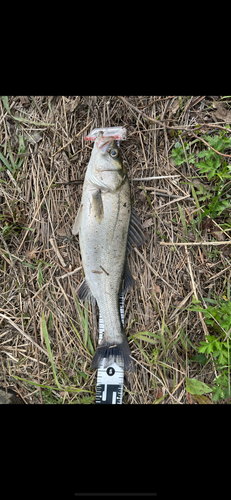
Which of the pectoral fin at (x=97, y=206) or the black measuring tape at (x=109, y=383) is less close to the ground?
the pectoral fin at (x=97, y=206)

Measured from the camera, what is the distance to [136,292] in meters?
3.46

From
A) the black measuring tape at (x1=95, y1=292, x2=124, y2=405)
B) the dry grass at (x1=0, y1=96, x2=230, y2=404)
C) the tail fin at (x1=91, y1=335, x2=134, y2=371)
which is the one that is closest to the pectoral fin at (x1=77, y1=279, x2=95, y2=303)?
the dry grass at (x1=0, y1=96, x2=230, y2=404)

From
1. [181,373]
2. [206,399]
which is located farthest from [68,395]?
[206,399]

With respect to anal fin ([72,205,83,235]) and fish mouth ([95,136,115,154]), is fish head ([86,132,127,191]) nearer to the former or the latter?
fish mouth ([95,136,115,154])

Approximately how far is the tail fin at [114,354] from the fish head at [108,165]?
1766mm

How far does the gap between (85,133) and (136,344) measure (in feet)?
8.61

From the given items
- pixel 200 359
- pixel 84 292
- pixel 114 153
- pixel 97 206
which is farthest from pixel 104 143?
pixel 200 359

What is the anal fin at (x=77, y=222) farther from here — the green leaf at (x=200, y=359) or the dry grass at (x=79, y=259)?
the green leaf at (x=200, y=359)

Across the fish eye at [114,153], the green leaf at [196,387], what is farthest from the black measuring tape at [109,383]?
→ the fish eye at [114,153]

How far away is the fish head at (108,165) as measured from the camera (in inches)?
121

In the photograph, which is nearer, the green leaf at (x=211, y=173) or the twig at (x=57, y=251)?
the green leaf at (x=211, y=173)

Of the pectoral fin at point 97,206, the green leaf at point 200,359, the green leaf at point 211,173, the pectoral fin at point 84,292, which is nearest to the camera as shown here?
the pectoral fin at point 97,206

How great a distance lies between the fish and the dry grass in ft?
0.56

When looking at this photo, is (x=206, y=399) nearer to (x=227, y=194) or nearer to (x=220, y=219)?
(x=220, y=219)
